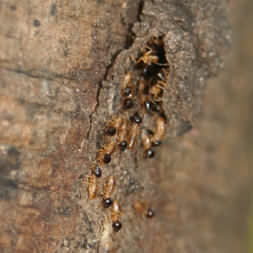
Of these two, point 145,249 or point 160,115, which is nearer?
point 160,115

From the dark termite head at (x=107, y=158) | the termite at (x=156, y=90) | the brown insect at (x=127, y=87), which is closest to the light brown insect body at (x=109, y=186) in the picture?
the dark termite head at (x=107, y=158)

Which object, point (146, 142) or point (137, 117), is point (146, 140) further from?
point (137, 117)

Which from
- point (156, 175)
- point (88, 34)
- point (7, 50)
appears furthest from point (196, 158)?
point (7, 50)

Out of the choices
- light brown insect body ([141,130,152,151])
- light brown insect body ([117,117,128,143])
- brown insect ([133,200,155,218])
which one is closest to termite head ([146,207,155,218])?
brown insect ([133,200,155,218])

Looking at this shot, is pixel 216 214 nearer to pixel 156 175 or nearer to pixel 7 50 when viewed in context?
pixel 156 175

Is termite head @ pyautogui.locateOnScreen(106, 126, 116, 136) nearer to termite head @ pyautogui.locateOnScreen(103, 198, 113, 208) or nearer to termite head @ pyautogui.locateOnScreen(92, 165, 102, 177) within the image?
termite head @ pyautogui.locateOnScreen(92, 165, 102, 177)

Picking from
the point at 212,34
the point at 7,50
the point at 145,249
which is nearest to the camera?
the point at 7,50

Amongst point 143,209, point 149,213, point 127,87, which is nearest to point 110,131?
point 127,87
